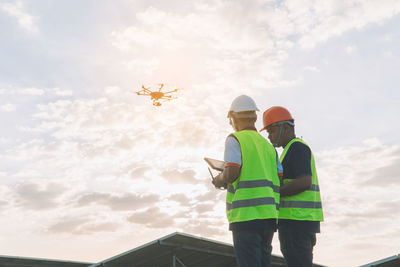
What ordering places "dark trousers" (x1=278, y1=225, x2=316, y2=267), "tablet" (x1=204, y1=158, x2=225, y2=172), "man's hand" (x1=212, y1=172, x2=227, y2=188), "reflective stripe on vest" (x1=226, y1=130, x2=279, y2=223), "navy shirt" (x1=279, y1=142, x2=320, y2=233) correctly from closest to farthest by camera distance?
"reflective stripe on vest" (x1=226, y1=130, x2=279, y2=223) → "man's hand" (x1=212, y1=172, x2=227, y2=188) → "tablet" (x1=204, y1=158, x2=225, y2=172) → "dark trousers" (x1=278, y1=225, x2=316, y2=267) → "navy shirt" (x1=279, y1=142, x2=320, y2=233)

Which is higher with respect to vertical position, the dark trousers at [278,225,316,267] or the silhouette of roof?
the silhouette of roof

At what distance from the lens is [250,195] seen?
4129mm

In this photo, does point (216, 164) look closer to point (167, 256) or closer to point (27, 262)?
point (167, 256)

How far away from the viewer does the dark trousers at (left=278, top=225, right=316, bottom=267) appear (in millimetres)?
4720

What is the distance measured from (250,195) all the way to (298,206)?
0.99 metres

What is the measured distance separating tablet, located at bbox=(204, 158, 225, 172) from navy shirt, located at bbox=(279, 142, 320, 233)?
0.91 meters

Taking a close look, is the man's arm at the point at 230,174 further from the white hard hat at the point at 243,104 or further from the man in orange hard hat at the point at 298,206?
the man in orange hard hat at the point at 298,206

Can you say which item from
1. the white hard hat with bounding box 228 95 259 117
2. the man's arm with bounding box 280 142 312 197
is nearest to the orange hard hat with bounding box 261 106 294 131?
the man's arm with bounding box 280 142 312 197

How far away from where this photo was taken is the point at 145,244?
39.3 feet

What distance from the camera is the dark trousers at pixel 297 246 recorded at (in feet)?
15.5

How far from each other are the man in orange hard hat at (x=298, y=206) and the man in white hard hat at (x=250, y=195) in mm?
555

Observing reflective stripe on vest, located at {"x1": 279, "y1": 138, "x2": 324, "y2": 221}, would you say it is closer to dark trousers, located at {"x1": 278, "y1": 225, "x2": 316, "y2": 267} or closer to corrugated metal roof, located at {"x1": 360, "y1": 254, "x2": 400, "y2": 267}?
dark trousers, located at {"x1": 278, "y1": 225, "x2": 316, "y2": 267}

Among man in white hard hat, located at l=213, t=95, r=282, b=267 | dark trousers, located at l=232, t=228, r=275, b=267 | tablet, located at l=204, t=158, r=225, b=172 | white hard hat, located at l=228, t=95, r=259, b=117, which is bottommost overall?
dark trousers, located at l=232, t=228, r=275, b=267

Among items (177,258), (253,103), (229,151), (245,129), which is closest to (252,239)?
(229,151)
